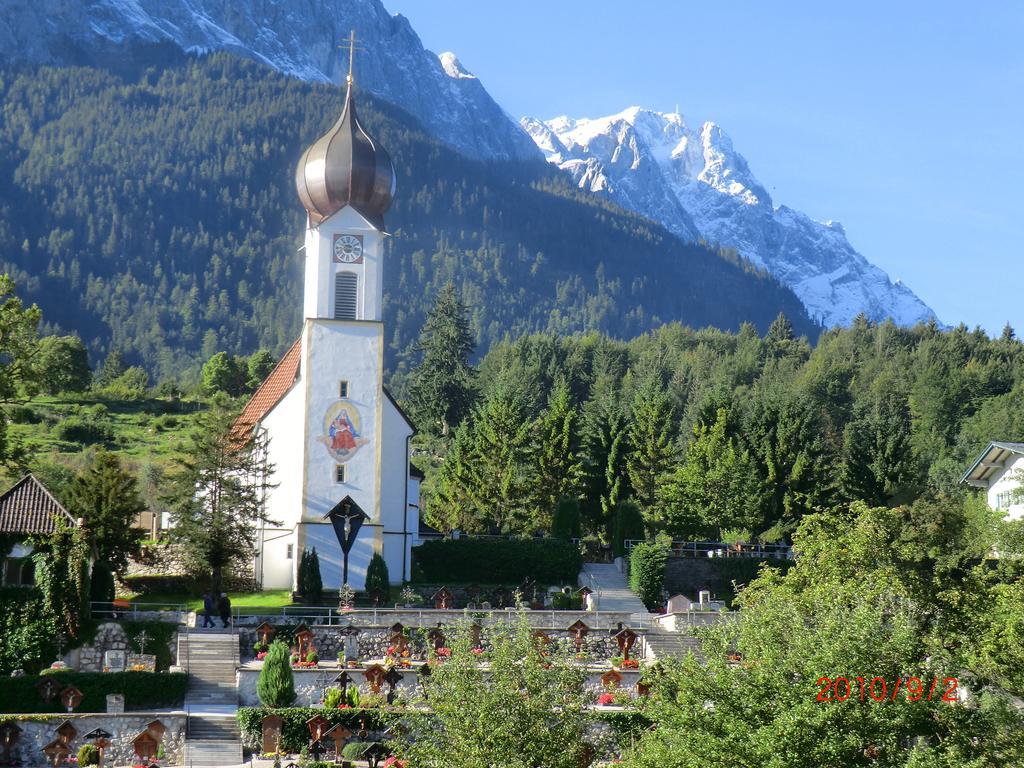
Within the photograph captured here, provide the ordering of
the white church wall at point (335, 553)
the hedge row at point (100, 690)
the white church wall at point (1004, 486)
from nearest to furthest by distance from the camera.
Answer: the hedge row at point (100, 690), the white church wall at point (335, 553), the white church wall at point (1004, 486)

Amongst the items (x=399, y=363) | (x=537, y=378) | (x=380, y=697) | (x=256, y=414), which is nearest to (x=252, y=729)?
(x=380, y=697)

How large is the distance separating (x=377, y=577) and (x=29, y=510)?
511 inches

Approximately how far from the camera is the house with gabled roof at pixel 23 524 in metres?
41.4

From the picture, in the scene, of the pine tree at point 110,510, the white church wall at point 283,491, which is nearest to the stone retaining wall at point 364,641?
the pine tree at point 110,510

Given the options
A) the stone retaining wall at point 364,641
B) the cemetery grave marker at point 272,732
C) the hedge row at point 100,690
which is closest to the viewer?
the cemetery grave marker at point 272,732

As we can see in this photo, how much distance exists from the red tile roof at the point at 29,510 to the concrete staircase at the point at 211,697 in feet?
15.8

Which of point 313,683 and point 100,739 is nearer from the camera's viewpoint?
point 100,739

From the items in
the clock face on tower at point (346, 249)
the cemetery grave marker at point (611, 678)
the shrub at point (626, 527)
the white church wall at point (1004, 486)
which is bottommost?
the cemetery grave marker at point (611, 678)

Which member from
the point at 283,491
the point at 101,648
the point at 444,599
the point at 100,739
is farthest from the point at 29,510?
the point at 444,599

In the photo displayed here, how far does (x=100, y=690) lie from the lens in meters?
38.5

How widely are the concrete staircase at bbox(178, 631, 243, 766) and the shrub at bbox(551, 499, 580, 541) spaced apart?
710 inches

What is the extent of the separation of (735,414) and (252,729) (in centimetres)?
3662

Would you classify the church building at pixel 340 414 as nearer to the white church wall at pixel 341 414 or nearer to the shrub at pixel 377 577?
the white church wall at pixel 341 414

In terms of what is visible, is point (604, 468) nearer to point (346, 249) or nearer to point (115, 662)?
point (346, 249)
